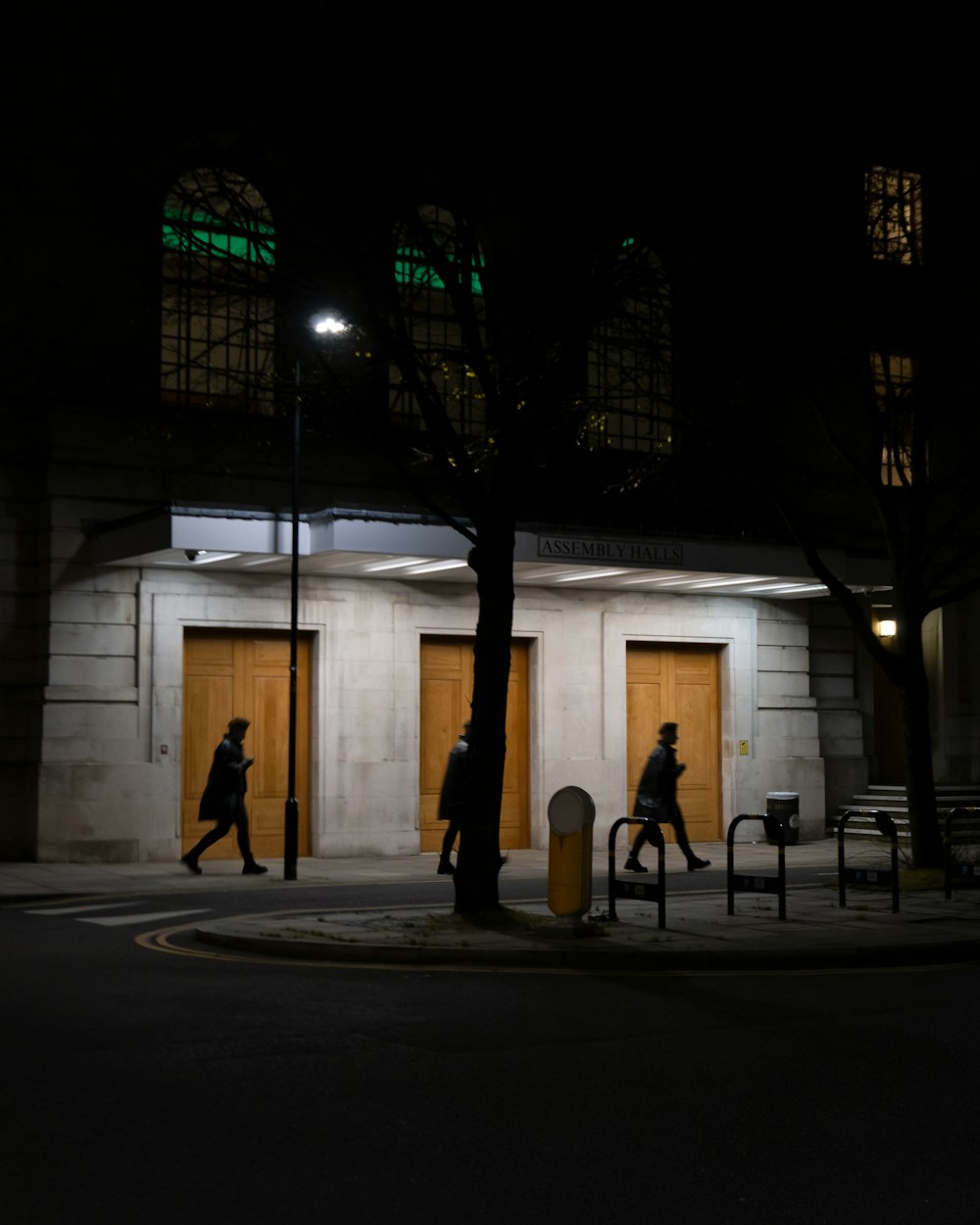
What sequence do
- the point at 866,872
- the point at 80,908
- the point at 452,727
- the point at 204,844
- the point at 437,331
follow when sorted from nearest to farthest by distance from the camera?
1. the point at 866,872
2. the point at 80,908
3. the point at 204,844
4. the point at 452,727
5. the point at 437,331

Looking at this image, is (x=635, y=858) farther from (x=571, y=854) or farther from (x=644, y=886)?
(x=571, y=854)

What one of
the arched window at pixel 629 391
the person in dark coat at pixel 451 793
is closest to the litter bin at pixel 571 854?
the person in dark coat at pixel 451 793

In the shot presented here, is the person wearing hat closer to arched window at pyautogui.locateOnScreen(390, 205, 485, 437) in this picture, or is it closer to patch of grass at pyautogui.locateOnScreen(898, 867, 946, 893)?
patch of grass at pyautogui.locateOnScreen(898, 867, 946, 893)

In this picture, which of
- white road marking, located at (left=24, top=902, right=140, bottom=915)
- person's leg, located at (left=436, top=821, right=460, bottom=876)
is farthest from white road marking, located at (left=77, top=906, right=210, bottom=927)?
person's leg, located at (left=436, top=821, right=460, bottom=876)

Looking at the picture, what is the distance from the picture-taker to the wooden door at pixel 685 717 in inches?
1043

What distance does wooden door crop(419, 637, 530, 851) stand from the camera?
2459cm

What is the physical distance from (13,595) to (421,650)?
625cm

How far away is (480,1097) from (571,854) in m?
6.16

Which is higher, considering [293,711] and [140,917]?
[293,711]

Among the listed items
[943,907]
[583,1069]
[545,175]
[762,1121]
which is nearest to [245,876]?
[943,907]

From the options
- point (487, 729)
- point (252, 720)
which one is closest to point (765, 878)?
point (487, 729)

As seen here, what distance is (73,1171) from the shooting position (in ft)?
19.6

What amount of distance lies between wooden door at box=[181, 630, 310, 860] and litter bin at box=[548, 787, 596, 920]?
9723mm

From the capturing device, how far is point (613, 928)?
1370 cm
